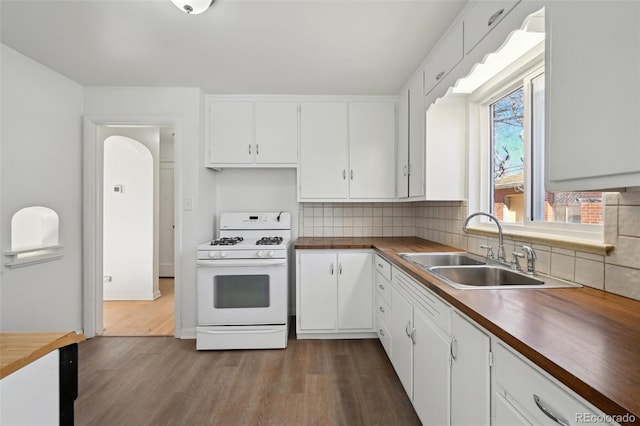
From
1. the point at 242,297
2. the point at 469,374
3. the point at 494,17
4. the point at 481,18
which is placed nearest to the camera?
the point at 469,374

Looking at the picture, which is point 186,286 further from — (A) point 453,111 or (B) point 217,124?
(A) point 453,111

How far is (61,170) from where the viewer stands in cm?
239

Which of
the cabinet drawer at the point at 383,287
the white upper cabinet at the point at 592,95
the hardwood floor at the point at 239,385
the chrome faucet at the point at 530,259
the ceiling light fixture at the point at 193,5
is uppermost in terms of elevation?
the ceiling light fixture at the point at 193,5

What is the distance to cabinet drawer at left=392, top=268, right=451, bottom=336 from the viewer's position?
1.19m

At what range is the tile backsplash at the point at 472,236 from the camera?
106 centimetres

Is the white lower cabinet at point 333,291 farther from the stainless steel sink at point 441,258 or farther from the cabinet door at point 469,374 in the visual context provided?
the cabinet door at point 469,374

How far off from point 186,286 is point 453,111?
2.70m

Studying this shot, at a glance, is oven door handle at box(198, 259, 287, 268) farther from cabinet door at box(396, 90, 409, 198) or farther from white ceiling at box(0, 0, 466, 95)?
white ceiling at box(0, 0, 466, 95)

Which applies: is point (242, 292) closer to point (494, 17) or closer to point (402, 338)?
point (402, 338)

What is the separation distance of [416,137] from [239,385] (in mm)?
2273

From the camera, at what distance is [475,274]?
169 centimetres

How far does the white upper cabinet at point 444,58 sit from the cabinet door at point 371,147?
0.72 meters

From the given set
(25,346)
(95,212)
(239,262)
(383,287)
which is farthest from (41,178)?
(383,287)

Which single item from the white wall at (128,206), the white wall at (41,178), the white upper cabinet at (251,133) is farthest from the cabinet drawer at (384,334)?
the white wall at (128,206)
